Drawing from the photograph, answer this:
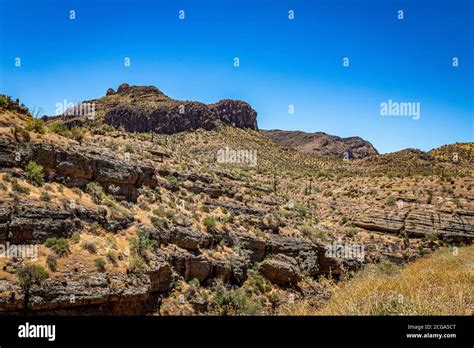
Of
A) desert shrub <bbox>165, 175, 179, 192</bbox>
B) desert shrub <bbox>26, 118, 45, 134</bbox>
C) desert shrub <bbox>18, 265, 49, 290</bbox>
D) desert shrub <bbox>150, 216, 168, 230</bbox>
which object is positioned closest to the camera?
desert shrub <bbox>18, 265, 49, 290</bbox>

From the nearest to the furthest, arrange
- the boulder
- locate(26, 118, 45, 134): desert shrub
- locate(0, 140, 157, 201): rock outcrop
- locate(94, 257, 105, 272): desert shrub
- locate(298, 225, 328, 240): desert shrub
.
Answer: locate(94, 257, 105, 272): desert shrub < locate(0, 140, 157, 201): rock outcrop < locate(26, 118, 45, 134): desert shrub < the boulder < locate(298, 225, 328, 240): desert shrub

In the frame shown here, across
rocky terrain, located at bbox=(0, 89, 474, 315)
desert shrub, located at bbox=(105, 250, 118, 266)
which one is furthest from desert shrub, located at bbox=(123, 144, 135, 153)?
desert shrub, located at bbox=(105, 250, 118, 266)

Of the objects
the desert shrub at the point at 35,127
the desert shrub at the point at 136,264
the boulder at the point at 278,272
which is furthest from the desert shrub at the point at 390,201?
the desert shrub at the point at 35,127

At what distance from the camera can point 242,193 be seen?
29266mm

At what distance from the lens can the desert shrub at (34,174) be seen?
51.4 feet

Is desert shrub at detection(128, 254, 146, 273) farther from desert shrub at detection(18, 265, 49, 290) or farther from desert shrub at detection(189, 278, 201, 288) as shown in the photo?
desert shrub at detection(18, 265, 49, 290)

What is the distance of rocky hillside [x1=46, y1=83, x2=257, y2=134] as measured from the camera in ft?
256

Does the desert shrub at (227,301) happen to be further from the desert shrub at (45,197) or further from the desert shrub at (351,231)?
the desert shrub at (351,231)

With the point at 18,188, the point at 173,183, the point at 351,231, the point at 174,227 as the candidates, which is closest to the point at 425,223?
the point at 351,231

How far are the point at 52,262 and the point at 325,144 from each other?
150 metres

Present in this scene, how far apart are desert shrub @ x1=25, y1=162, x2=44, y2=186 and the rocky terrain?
45 mm

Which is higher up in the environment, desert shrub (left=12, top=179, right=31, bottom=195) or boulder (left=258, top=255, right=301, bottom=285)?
desert shrub (left=12, top=179, right=31, bottom=195)

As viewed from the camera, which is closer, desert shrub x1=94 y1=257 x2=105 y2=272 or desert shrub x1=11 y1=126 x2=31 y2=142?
desert shrub x1=94 y1=257 x2=105 y2=272

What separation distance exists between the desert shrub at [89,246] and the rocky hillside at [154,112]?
58.0 m
